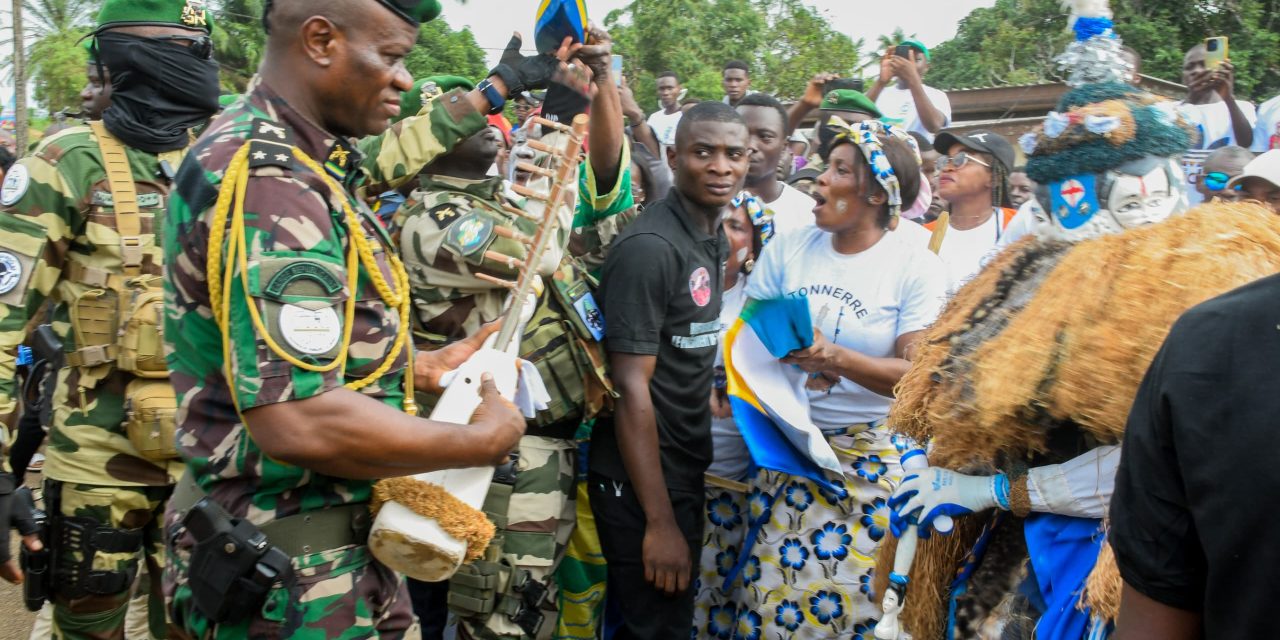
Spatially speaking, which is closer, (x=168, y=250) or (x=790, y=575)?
(x=168, y=250)

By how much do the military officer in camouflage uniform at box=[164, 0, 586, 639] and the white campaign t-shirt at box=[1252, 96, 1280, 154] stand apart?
6575 mm

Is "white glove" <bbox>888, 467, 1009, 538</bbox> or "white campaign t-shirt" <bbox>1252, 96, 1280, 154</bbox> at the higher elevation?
"white campaign t-shirt" <bbox>1252, 96, 1280, 154</bbox>

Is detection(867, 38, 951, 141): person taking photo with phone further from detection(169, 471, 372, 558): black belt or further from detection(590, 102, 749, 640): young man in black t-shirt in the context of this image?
detection(169, 471, 372, 558): black belt

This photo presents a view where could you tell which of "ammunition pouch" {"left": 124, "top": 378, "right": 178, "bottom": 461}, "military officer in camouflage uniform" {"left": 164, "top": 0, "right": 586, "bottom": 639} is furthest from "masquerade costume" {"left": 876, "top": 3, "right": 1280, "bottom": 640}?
"ammunition pouch" {"left": 124, "top": 378, "right": 178, "bottom": 461}

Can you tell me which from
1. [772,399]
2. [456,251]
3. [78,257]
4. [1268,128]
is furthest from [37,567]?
[1268,128]

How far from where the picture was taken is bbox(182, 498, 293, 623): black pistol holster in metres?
2.03

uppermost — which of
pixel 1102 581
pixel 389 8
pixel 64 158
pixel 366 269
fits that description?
pixel 389 8

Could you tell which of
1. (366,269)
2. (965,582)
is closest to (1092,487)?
(965,582)

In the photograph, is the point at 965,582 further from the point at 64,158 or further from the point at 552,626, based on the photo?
the point at 64,158

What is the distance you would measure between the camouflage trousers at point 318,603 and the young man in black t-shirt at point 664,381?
147cm

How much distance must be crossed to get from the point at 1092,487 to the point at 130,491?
10.4 ft

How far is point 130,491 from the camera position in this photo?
11.6 ft

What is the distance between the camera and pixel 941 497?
2537 mm

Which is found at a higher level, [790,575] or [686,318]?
[686,318]
